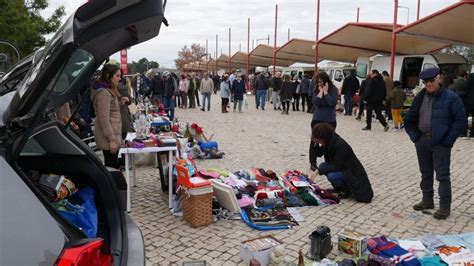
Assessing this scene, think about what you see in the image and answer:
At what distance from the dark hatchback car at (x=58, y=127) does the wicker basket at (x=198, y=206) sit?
6.45ft

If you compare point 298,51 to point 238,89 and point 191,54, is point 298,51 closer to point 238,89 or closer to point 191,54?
point 238,89

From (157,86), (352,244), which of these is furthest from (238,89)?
(352,244)

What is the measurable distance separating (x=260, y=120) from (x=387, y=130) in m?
4.72

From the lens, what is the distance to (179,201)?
5.06m

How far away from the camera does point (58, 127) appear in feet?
8.46

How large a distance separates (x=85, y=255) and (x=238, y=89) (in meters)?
16.8

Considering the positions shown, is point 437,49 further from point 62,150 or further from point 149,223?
point 62,150

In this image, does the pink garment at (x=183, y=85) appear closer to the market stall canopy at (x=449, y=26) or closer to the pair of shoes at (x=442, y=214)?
the market stall canopy at (x=449, y=26)

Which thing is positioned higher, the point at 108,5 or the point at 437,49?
the point at 437,49

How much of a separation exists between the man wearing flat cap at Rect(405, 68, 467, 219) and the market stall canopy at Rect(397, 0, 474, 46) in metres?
8.33

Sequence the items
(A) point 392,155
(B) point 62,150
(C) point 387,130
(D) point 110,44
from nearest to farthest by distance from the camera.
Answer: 1. (D) point 110,44
2. (B) point 62,150
3. (A) point 392,155
4. (C) point 387,130

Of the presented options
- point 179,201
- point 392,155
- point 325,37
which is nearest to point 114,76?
Answer: point 179,201

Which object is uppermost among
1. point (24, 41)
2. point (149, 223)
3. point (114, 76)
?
point (24, 41)

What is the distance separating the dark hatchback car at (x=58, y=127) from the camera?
1.41 meters
